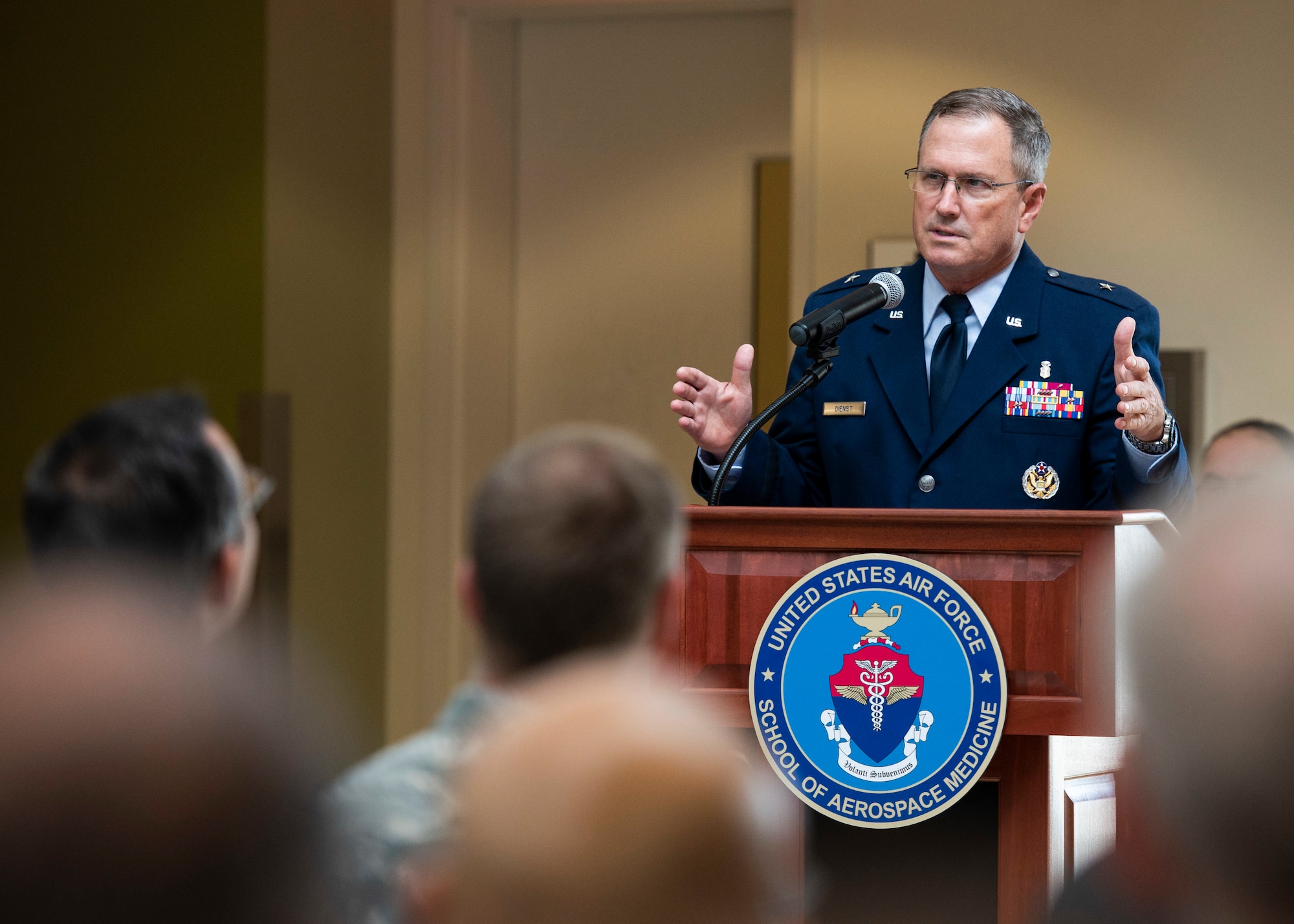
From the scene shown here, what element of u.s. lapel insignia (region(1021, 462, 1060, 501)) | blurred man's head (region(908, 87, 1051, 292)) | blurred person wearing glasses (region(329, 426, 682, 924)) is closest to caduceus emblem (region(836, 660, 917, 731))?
u.s. lapel insignia (region(1021, 462, 1060, 501))

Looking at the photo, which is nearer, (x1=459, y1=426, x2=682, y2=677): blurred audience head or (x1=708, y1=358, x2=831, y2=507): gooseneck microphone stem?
(x1=459, y1=426, x2=682, y2=677): blurred audience head

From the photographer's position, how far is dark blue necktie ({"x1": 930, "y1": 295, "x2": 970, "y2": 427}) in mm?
2305

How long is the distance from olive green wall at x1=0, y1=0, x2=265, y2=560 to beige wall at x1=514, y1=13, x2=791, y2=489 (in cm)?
106

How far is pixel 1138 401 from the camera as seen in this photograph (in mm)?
1918

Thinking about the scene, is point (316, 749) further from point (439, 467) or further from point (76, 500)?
point (439, 467)

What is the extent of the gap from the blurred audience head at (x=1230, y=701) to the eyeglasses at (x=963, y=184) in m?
1.81

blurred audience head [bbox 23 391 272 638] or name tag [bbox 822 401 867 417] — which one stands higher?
name tag [bbox 822 401 867 417]

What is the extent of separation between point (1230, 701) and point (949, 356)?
1.74 m

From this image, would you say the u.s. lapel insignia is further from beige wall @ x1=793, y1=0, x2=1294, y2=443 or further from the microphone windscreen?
beige wall @ x1=793, y1=0, x2=1294, y2=443

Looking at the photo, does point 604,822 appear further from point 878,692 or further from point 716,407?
point 716,407

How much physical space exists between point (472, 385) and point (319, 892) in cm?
373

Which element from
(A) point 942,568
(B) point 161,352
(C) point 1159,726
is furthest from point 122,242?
(C) point 1159,726

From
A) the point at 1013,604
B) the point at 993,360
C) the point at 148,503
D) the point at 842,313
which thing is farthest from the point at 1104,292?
the point at 148,503

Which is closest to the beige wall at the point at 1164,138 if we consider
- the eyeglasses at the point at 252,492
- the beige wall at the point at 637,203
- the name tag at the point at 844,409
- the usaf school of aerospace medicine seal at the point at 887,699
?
the beige wall at the point at 637,203
